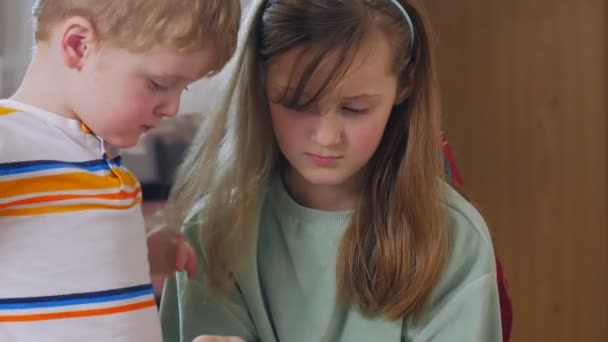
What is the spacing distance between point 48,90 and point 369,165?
1.47ft

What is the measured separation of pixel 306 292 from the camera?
107 cm

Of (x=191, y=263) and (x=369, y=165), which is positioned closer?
(x=191, y=263)

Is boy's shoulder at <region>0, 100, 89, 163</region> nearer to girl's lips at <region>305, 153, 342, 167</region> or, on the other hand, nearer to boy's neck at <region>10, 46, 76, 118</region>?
boy's neck at <region>10, 46, 76, 118</region>

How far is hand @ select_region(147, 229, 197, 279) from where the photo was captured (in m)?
0.91

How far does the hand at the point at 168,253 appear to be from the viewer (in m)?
0.91

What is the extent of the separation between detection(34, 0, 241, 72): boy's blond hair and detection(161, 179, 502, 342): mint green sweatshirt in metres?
0.39

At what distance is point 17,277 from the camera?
0.72 metres

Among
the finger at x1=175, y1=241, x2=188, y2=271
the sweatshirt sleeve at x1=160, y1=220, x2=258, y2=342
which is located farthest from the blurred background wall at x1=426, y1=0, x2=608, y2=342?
the finger at x1=175, y1=241, x2=188, y2=271

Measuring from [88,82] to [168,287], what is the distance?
1.36 ft

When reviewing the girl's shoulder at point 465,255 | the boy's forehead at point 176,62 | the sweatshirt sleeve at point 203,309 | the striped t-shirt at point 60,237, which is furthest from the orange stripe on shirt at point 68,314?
the girl's shoulder at point 465,255

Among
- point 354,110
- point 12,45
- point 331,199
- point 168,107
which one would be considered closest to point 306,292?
point 331,199

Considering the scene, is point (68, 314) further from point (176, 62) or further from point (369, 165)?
point (369, 165)

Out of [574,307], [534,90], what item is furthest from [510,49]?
[574,307]

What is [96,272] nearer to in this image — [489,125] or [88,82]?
[88,82]
